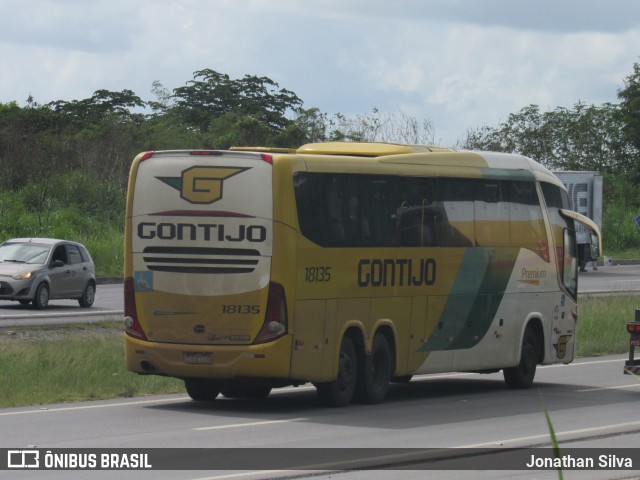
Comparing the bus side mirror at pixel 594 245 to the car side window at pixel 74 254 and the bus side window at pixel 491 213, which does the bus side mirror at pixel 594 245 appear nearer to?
the bus side window at pixel 491 213

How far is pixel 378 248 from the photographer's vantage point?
16.7 metres

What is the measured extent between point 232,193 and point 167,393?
12.4 ft

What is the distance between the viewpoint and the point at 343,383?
642 inches

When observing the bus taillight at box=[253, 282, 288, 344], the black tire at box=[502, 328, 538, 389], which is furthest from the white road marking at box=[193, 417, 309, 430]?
the black tire at box=[502, 328, 538, 389]

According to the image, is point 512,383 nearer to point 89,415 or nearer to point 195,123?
point 89,415

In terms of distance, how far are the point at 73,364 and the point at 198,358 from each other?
447 cm

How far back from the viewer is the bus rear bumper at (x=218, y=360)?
49.7 feet

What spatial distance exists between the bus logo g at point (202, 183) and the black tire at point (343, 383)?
97.4 inches

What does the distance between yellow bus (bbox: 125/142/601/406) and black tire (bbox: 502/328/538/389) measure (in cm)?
47

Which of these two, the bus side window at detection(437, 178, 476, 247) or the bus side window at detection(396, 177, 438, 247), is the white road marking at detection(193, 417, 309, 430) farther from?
the bus side window at detection(437, 178, 476, 247)

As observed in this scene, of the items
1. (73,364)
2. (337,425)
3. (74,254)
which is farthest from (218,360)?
(74,254)

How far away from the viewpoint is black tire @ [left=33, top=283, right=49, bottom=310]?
100 feet

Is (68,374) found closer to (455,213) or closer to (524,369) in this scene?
(455,213)

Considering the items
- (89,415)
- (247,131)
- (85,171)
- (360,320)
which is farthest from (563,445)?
(247,131)
